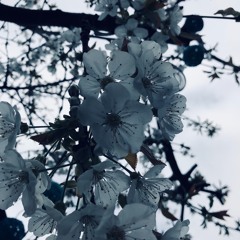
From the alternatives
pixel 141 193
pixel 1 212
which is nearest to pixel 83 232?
pixel 141 193

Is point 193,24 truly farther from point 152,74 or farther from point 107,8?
point 152,74

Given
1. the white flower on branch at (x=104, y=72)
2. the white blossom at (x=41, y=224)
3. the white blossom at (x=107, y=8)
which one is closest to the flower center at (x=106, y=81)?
the white flower on branch at (x=104, y=72)

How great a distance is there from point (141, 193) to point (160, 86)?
0.39 metres

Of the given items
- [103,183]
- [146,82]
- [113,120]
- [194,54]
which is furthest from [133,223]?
[194,54]

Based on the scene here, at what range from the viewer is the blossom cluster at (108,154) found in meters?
1.18

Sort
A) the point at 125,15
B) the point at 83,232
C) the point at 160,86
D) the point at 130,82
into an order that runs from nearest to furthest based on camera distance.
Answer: the point at 83,232 → the point at 130,82 → the point at 160,86 → the point at 125,15

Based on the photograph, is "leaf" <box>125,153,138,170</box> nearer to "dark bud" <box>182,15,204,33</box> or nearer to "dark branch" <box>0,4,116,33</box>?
"dark branch" <box>0,4,116,33</box>

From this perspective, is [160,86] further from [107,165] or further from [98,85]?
[107,165]

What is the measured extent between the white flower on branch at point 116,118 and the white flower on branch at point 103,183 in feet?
0.24

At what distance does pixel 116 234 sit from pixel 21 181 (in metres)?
0.43

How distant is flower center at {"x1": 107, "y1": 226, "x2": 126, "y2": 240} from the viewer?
3.68ft

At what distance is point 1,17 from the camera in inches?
114

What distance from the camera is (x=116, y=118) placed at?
4.58 ft

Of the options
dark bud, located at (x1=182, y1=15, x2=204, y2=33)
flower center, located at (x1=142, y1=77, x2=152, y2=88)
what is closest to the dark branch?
dark bud, located at (x1=182, y1=15, x2=204, y2=33)
